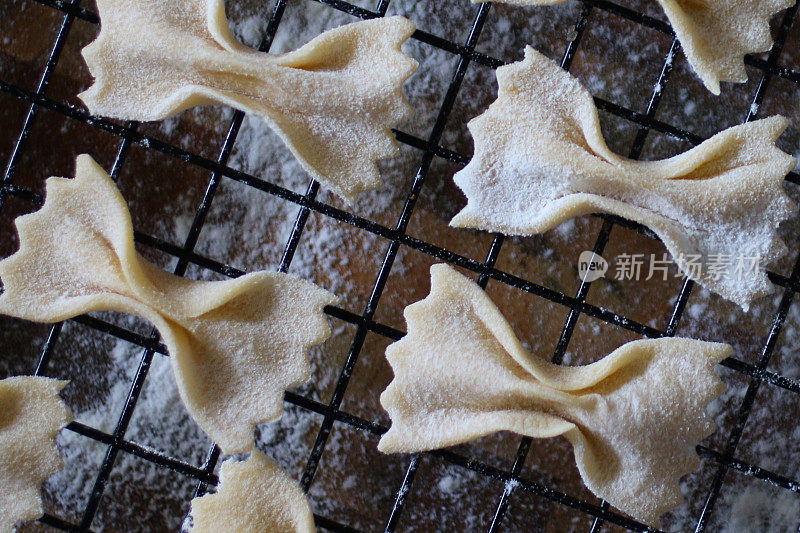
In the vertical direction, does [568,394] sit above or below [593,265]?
below

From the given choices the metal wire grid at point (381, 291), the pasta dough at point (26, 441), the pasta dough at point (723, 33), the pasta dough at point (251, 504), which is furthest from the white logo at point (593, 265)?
the pasta dough at point (26, 441)

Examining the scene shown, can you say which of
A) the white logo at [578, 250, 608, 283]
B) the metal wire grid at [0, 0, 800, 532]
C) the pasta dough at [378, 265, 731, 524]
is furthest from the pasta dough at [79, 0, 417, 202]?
the white logo at [578, 250, 608, 283]

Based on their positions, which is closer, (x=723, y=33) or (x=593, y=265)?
(x=723, y=33)

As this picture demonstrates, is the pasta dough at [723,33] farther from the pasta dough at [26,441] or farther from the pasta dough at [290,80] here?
the pasta dough at [26,441]

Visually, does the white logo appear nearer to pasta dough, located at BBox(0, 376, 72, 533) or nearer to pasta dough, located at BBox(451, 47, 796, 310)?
pasta dough, located at BBox(451, 47, 796, 310)

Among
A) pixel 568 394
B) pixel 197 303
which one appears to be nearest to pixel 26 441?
pixel 197 303

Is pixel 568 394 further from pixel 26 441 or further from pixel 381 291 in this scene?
pixel 26 441

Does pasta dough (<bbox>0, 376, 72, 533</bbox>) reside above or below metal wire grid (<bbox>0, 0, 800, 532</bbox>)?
below
